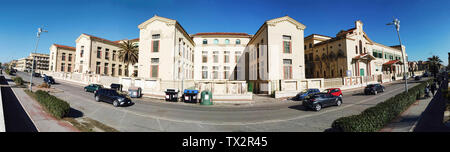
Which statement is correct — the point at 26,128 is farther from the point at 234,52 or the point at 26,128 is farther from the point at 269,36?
the point at 234,52

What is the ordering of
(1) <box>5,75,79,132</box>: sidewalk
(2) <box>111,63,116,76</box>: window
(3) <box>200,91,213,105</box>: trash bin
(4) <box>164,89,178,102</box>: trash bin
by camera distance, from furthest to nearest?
(2) <box>111,63,116,76</box>: window → (4) <box>164,89,178,102</box>: trash bin → (3) <box>200,91,213,105</box>: trash bin → (1) <box>5,75,79,132</box>: sidewalk

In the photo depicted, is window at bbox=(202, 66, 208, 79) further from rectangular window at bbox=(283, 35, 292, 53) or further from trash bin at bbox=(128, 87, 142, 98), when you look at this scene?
rectangular window at bbox=(283, 35, 292, 53)

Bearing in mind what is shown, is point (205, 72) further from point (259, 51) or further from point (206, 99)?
point (206, 99)

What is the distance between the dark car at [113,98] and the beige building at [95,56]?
24326 mm

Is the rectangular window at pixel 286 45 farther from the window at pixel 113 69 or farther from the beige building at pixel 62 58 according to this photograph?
the beige building at pixel 62 58

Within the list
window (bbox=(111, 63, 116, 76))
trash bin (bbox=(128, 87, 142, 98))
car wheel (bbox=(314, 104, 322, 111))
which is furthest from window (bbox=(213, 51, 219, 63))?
window (bbox=(111, 63, 116, 76))

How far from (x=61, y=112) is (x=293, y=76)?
25622mm

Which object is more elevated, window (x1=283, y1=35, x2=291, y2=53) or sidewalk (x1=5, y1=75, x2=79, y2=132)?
window (x1=283, y1=35, x2=291, y2=53)

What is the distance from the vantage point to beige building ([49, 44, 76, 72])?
40906mm

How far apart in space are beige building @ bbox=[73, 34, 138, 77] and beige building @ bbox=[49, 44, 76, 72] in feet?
28.7

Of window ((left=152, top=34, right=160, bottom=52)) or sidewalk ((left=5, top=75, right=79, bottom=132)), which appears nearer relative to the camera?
sidewalk ((left=5, top=75, right=79, bottom=132))

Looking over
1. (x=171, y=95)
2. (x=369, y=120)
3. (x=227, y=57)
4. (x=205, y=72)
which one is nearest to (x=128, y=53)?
(x=205, y=72)

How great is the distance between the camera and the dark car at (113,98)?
42.9 feet
